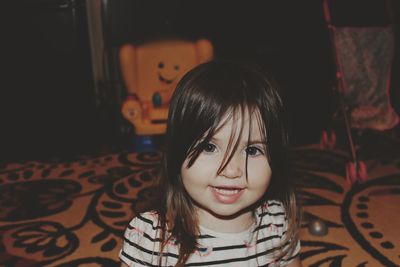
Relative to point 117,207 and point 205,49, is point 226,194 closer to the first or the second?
point 117,207

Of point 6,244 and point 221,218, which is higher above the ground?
point 221,218

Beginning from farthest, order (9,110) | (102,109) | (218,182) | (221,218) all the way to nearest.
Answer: (102,109) → (9,110) → (221,218) → (218,182)

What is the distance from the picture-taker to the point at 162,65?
2473 mm

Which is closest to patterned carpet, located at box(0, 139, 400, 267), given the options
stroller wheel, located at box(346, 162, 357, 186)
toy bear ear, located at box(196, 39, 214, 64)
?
stroller wheel, located at box(346, 162, 357, 186)

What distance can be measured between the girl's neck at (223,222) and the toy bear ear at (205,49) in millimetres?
1656

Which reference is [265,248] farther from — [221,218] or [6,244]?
[6,244]

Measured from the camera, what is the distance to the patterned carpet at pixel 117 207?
1386mm

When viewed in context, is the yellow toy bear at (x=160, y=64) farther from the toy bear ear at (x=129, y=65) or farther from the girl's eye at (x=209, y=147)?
the girl's eye at (x=209, y=147)

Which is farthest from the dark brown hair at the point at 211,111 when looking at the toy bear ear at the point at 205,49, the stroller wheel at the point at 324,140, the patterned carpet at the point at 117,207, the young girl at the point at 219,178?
the toy bear ear at the point at 205,49

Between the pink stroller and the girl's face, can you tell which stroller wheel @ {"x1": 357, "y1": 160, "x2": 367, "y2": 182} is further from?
the girl's face

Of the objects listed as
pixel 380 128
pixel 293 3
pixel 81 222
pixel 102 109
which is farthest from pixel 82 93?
pixel 380 128

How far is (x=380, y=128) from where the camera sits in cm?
194

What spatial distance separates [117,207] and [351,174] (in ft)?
3.38

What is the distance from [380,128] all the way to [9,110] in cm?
196
